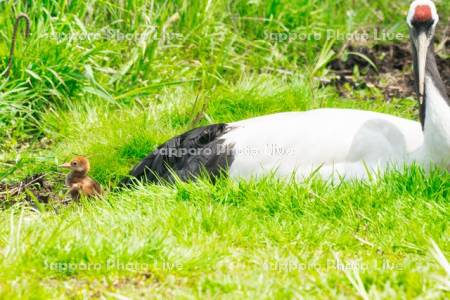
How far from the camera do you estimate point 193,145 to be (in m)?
5.81

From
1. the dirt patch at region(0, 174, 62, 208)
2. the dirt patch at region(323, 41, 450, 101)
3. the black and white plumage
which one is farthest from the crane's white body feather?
the dirt patch at region(323, 41, 450, 101)

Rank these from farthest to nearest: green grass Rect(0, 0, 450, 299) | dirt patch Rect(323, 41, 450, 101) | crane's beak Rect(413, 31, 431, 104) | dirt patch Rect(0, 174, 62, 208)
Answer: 1. dirt patch Rect(323, 41, 450, 101)
2. dirt patch Rect(0, 174, 62, 208)
3. crane's beak Rect(413, 31, 431, 104)
4. green grass Rect(0, 0, 450, 299)

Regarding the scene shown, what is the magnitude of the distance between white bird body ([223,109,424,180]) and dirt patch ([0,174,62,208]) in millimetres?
1253

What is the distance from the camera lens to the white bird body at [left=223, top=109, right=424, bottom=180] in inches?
207

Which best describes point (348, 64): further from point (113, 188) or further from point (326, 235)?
point (326, 235)

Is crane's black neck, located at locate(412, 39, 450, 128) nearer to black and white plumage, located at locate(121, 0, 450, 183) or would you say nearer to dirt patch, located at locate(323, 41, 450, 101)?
black and white plumage, located at locate(121, 0, 450, 183)

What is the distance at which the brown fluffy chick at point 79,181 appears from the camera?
5660 millimetres

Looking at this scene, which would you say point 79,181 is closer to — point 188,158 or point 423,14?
point 188,158

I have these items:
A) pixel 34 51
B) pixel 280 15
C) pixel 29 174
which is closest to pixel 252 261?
pixel 29 174

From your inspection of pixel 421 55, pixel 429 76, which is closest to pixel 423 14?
pixel 421 55

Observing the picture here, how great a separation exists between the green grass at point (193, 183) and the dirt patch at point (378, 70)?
0.17 meters

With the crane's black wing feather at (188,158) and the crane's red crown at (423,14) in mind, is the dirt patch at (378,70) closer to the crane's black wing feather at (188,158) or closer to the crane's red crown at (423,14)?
the crane's black wing feather at (188,158)

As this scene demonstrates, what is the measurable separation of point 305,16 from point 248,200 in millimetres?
3761

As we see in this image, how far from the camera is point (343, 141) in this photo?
533 cm
